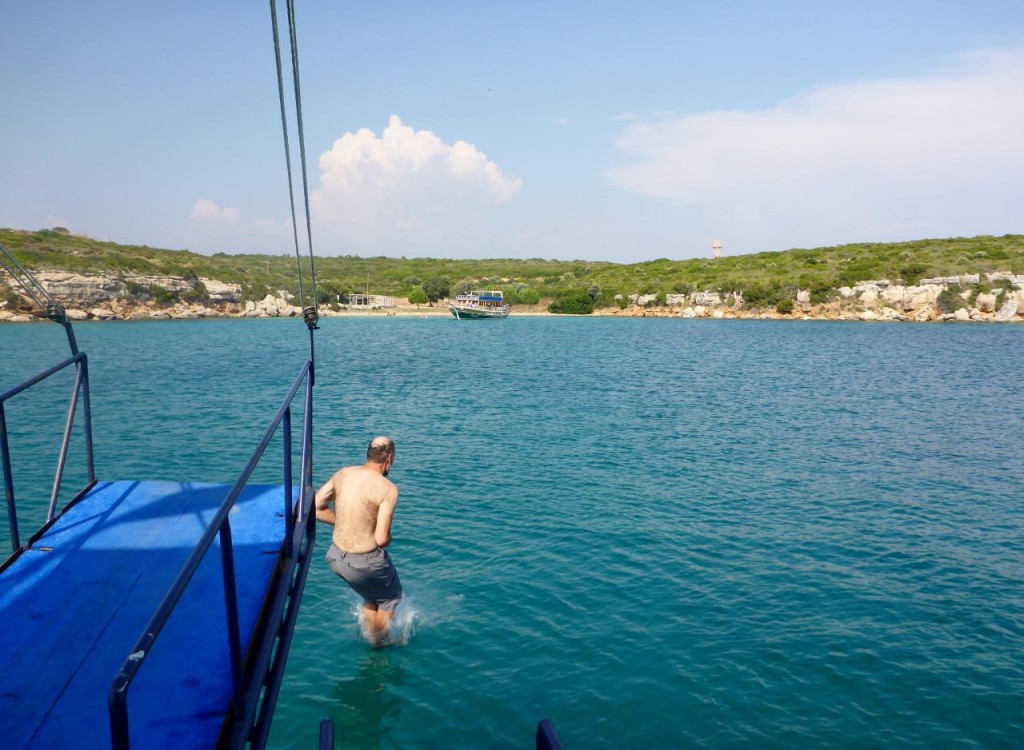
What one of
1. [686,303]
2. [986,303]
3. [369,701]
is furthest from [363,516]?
[686,303]

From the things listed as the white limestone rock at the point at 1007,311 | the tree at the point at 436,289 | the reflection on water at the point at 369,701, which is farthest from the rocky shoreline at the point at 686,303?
the reflection on water at the point at 369,701

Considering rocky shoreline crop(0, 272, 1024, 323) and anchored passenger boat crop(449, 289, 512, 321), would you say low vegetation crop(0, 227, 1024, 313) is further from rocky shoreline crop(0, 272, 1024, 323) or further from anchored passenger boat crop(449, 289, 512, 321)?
anchored passenger boat crop(449, 289, 512, 321)

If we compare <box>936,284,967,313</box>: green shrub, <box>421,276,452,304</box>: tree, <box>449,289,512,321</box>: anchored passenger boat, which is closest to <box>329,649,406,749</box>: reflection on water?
<box>936,284,967,313</box>: green shrub

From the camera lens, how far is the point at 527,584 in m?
11.3

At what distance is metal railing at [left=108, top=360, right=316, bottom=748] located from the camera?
2.84 m

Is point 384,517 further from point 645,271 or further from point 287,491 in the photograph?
point 645,271

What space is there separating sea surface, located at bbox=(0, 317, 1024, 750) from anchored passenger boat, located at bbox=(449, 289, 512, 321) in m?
69.8

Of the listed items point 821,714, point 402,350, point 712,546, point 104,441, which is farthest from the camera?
point 402,350

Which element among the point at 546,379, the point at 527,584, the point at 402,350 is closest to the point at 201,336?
the point at 402,350

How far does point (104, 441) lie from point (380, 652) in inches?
644

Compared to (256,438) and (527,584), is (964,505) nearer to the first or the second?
(527,584)

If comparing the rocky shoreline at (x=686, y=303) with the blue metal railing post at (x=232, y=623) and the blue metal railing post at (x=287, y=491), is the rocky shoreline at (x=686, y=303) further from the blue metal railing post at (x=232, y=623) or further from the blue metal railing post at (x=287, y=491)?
the blue metal railing post at (x=232, y=623)

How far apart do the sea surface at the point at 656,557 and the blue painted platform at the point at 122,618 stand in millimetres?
2760

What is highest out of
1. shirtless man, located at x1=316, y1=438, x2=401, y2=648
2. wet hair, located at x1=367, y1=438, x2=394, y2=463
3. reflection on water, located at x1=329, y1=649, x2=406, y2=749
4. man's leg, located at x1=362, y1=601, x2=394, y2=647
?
wet hair, located at x1=367, y1=438, x2=394, y2=463
